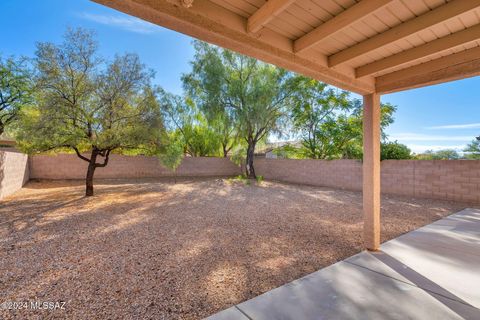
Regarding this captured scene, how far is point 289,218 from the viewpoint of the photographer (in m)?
4.20

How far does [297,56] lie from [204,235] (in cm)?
273

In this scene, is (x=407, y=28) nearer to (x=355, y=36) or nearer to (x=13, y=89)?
(x=355, y=36)

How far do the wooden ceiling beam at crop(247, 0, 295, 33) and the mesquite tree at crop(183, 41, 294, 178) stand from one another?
7.92 meters

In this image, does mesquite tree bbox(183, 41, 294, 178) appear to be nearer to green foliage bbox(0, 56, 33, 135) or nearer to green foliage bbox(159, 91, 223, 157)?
green foliage bbox(159, 91, 223, 157)

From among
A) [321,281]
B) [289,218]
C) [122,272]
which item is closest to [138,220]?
[122,272]

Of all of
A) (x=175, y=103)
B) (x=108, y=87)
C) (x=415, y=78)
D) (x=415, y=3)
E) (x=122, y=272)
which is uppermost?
(x=175, y=103)

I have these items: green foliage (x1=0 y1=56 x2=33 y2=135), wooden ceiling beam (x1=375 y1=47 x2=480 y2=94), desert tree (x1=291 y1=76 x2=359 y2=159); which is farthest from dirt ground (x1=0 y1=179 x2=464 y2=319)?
green foliage (x1=0 y1=56 x2=33 y2=135)

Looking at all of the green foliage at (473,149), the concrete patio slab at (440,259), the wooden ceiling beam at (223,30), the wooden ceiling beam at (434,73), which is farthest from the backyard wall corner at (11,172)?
the green foliage at (473,149)

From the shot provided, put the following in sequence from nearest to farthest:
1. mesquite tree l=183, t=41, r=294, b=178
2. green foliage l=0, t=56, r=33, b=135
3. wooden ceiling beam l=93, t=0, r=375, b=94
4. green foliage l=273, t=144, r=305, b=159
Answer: wooden ceiling beam l=93, t=0, r=375, b=94 → green foliage l=0, t=56, r=33, b=135 → mesquite tree l=183, t=41, r=294, b=178 → green foliage l=273, t=144, r=305, b=159

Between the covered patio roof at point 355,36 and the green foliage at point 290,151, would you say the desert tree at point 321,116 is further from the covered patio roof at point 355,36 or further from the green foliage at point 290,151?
the covered patio roof at point 355,36

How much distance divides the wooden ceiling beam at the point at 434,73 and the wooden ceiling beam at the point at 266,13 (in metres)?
1.81

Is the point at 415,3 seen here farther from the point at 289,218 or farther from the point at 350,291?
the point at 289,218

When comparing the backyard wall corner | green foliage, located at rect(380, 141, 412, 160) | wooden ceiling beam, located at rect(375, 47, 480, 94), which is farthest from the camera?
green foliage, located at rect(380, 141, 412, 160)

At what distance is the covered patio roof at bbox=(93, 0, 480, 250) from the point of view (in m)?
1.45
